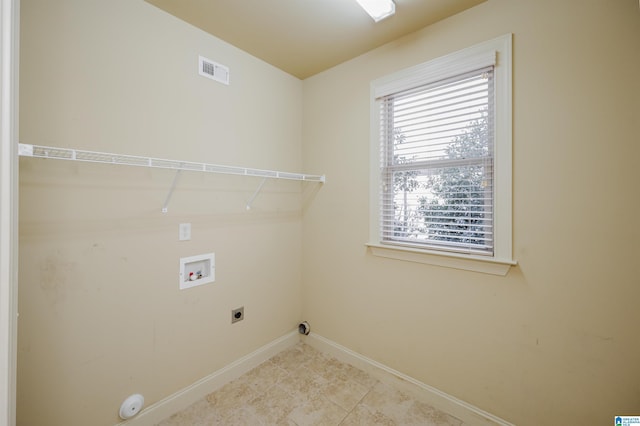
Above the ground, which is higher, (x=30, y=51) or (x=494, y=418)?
(x=30, y=51)

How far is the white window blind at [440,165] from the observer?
63.3 inches

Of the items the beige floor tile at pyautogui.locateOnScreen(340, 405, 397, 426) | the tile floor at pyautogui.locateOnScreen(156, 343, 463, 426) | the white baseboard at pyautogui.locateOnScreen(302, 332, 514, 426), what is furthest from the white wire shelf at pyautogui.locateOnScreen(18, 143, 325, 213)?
the beige floor tile at pyautogui.locateOnScreen(340, 405, 397, 426)

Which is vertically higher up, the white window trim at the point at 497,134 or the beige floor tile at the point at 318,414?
the white window trim at the point at 497,134

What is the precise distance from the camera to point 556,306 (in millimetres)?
1390

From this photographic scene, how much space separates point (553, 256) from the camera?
4.57 feet

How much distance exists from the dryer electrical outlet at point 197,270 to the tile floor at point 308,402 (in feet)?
2.58

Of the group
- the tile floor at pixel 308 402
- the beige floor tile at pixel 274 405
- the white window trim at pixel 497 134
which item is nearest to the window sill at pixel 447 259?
the white window trim at pixel 497 134

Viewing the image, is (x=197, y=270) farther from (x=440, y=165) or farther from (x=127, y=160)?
(x=440, y=165)

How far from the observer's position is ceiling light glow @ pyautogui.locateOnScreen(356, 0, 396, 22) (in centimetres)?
152

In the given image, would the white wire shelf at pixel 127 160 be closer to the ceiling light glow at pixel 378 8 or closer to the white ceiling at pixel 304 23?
the white ceiling at pixel 304 23

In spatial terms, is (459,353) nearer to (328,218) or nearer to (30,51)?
(328,218)

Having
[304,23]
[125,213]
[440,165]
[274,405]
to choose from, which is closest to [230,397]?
[274,405]

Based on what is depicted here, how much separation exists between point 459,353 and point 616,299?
0.82 m

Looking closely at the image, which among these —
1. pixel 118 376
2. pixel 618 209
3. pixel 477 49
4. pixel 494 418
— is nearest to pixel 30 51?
pixel 118 376
